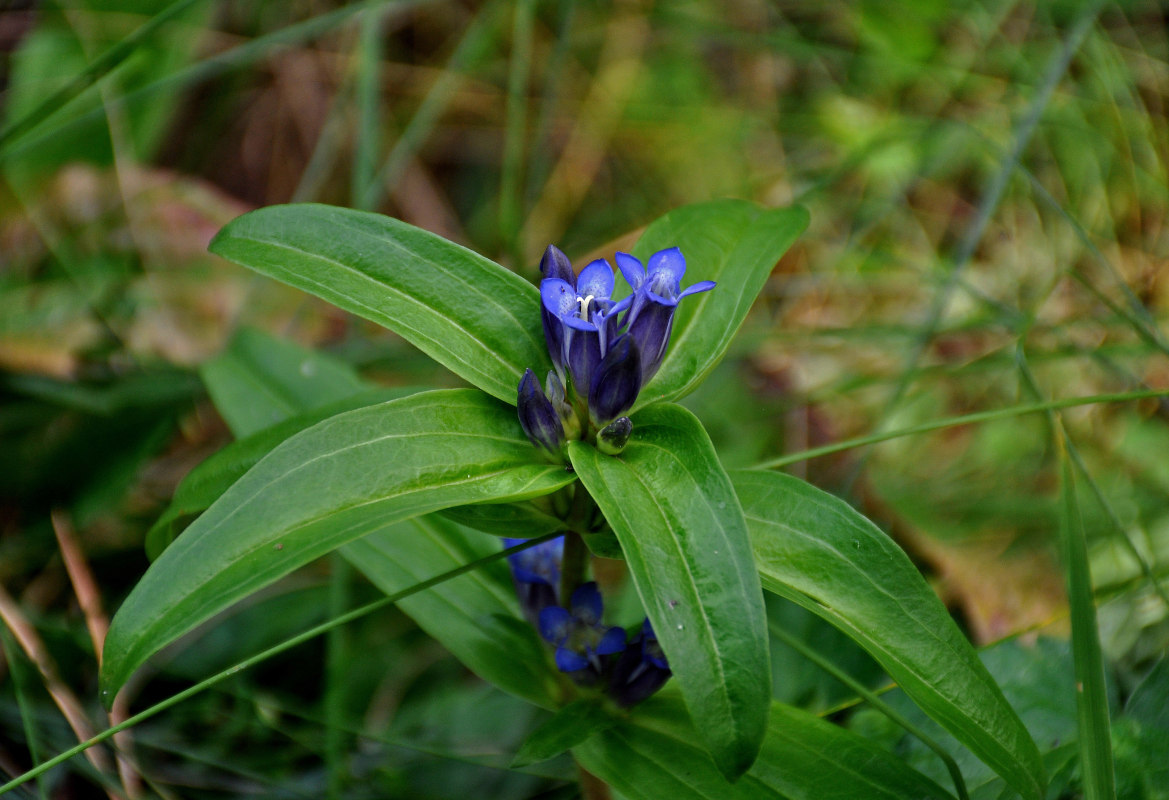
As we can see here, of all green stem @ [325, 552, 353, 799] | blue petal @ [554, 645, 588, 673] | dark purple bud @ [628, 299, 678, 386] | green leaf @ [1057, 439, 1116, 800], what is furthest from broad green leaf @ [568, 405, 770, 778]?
green stem @ [325, 552, 353, 799]

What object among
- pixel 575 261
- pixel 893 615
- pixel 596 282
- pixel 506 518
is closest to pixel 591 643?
pixel 506 518

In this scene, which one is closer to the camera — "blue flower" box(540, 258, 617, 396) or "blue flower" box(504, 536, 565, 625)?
"blue flower" box(540, 258, 617, 396)

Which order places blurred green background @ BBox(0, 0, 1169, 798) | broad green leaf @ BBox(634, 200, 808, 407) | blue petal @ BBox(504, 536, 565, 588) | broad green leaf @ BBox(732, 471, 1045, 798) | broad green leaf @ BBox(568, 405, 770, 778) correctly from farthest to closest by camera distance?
blurred green background @ BBox(0, 0, 1169, 798), blue petal @ BBox(504, 536, 565, 588), broad green leaf @ BBox(634, 200, 808, 407), broad green leaf @ BBox(732, 471, 1045, 798), broad green leaf @ BBox(568, 405, 770, 778)

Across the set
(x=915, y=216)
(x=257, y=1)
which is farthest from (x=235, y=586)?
(x=257, y=1)

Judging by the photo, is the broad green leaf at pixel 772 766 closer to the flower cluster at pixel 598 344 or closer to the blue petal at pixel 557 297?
the flower cluster at pixel 598 344

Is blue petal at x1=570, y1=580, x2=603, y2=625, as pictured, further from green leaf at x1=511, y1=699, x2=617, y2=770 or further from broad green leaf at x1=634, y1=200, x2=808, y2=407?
broad green leaf at x1=634, y1=200, x2=808, y2=407

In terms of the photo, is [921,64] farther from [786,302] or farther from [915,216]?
[786,302]
